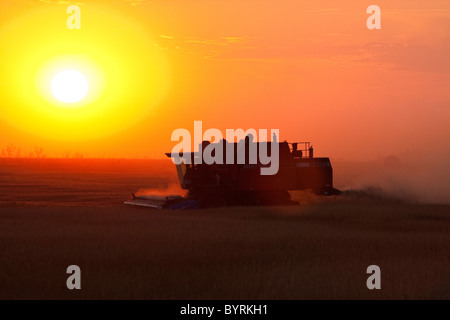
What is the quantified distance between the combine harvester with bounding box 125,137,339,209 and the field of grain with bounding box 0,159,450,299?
308cm

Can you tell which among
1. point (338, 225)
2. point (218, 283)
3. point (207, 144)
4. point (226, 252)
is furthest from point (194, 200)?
point (218, 283)

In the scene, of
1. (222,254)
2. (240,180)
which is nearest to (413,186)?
(240,180)


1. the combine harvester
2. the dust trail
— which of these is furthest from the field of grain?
the dust trail

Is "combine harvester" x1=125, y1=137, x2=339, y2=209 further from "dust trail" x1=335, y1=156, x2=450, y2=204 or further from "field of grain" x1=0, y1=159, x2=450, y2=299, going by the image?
"dust trail" x1=335, y1=156, x2=450, y2=204

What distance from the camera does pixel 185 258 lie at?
18281 mm

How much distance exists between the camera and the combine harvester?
35.9m

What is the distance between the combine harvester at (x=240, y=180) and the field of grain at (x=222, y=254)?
308cm

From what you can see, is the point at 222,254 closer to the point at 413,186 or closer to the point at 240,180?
the point at 240,180

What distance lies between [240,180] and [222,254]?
688 inches

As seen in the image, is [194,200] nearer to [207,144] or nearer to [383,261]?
[207,144]

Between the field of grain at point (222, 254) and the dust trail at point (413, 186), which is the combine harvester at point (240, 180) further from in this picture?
the dust trail at point (413, 186)
